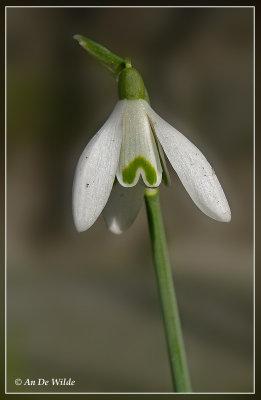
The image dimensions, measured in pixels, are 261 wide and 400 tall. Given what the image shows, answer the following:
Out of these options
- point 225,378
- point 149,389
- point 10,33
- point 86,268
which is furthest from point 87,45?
point 10,33

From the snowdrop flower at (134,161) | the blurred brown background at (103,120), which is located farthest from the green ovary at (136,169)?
the blurred brown background at (103,120)

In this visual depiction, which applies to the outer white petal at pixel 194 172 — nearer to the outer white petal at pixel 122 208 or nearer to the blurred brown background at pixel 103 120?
the outer white petal at pixel 122 208

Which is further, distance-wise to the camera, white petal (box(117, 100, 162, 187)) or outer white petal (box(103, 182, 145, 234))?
outer white petal (box(103, 182, 145, 234))

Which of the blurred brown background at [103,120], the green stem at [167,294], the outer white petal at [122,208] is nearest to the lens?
the green stem at [167,294]

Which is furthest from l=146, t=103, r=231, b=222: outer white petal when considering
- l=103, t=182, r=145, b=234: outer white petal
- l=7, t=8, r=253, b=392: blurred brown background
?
l=7, t=8, r=253, b=392: blurred brown background

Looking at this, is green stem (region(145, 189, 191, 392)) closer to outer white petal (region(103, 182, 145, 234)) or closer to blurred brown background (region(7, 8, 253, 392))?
outer white petal (region(103, 182, 145, 234))

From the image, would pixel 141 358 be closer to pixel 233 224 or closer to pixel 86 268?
pixel 86 268

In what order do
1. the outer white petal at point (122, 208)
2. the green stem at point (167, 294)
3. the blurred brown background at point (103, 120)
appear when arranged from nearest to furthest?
1. the green stem at point (167, 294)
2. the outer white petal at point (122, 208)
3. the blurred brown background at point (103, 120)

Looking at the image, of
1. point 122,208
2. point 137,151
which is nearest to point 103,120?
point 122,208
